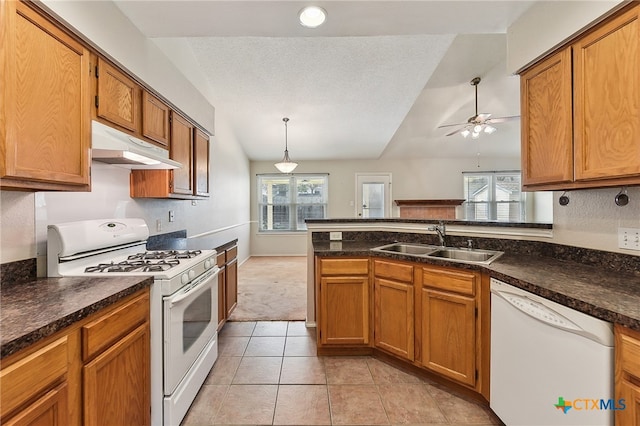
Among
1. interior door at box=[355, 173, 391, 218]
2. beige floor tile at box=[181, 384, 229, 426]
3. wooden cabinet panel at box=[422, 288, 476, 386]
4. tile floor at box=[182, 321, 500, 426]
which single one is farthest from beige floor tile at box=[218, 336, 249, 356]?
interior door at box=[355, 173, 391, 218]

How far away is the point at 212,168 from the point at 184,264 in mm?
2832

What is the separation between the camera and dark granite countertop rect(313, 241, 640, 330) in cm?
100

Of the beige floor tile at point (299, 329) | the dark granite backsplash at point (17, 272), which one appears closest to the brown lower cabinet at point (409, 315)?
the beige floor tile at point (299, 329)

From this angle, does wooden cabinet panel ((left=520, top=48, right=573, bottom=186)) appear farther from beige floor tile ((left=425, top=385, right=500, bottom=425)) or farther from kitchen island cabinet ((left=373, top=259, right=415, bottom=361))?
beige floor tile ((left=425, top=385, right=500, bottom=425))

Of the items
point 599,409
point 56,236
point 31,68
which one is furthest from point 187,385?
point 599,409

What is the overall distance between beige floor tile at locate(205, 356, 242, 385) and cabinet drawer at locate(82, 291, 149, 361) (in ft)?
2.96

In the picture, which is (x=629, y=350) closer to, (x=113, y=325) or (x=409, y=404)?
(x=409, y=404)

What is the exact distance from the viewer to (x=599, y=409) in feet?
3.33

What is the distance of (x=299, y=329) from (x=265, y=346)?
44cm

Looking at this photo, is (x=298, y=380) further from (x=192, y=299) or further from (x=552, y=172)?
(x=552, y=172)

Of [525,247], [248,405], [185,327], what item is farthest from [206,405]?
[525,247]

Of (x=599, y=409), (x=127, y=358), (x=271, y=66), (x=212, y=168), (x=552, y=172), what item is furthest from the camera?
(x=212, y=168)

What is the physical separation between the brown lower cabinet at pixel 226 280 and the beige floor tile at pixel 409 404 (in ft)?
5.16

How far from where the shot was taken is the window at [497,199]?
702 centimetres
